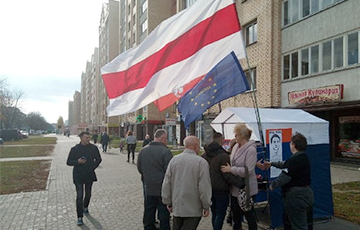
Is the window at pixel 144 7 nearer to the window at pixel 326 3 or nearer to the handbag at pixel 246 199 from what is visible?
the window at pixel 326 3

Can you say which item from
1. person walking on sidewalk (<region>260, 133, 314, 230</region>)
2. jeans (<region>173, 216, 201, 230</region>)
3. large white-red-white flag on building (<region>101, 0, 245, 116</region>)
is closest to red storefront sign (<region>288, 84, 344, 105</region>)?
large white-red-white flag on building (<region>101, 0, 245, 116</region>)

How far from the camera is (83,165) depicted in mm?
5977

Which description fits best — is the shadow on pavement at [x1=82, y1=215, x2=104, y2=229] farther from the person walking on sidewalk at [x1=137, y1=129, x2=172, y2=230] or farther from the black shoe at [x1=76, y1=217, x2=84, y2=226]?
the person walking on sidewalk at [x1=137, y1=129, x2=172, y2=230]

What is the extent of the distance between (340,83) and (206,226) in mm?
10896

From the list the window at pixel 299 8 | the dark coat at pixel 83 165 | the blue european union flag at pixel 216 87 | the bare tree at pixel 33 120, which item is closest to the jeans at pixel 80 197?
the dark coat at pixel 83 165

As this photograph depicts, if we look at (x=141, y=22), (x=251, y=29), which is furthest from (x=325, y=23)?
(x=141, y=22)

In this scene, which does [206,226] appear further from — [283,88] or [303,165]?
[283,88]

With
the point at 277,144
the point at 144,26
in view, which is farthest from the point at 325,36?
the point at 144,26

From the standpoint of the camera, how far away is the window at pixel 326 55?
13.8 meters

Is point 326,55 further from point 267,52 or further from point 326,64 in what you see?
point 267,52

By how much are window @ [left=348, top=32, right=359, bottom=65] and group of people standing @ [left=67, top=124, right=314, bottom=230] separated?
10600mm

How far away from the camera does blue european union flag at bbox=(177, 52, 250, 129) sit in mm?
4874

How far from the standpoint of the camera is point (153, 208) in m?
4.83

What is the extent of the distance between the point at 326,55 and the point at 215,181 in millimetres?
12315
